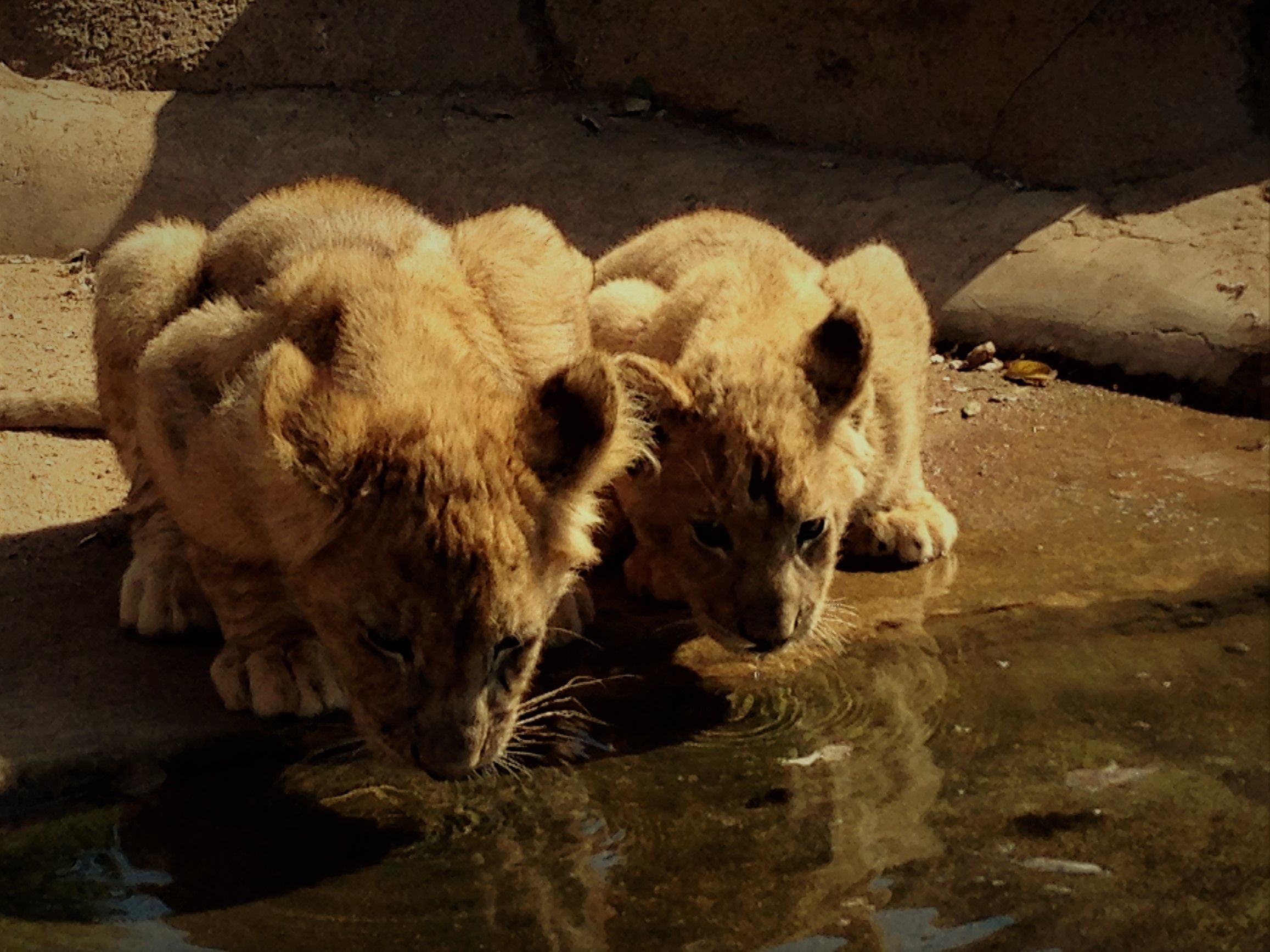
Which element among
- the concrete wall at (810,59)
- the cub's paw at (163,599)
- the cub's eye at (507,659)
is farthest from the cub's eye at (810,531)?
the concrete wall at (810,59)

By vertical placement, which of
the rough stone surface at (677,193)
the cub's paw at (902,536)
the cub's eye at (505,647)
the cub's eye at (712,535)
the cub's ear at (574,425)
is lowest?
the cub's paw at (902,536)

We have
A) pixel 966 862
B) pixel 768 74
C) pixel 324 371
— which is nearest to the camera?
pixel 966 862

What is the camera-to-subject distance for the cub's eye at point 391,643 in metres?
4.07

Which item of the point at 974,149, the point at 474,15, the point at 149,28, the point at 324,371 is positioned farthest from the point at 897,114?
the point at 324,371

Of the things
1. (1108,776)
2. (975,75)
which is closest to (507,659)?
(1108,776)

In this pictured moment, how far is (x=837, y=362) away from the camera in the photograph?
5258 mm

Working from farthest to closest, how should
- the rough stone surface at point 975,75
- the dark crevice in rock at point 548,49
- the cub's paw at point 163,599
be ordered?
the dark crevice in rock at point 548,49 < the rough stone surface at point 975,75 < the cub's paw at point 163,599

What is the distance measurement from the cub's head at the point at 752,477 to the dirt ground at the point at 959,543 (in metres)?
0.80

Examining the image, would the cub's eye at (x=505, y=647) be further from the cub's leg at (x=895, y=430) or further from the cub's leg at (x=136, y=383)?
the cub's leg at (x=895, y=430)

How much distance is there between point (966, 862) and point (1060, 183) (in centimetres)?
529

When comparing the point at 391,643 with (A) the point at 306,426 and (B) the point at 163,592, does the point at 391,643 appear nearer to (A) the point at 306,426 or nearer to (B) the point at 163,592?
(A) the point at 306,426

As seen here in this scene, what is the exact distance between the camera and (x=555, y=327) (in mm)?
5285

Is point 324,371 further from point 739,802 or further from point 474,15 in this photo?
point 474,15

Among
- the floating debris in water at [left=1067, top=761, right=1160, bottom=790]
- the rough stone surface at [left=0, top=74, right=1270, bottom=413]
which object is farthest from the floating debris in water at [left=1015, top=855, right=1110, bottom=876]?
the rough stone surface at [left=0, top=74, right=1270, bottom=413]
